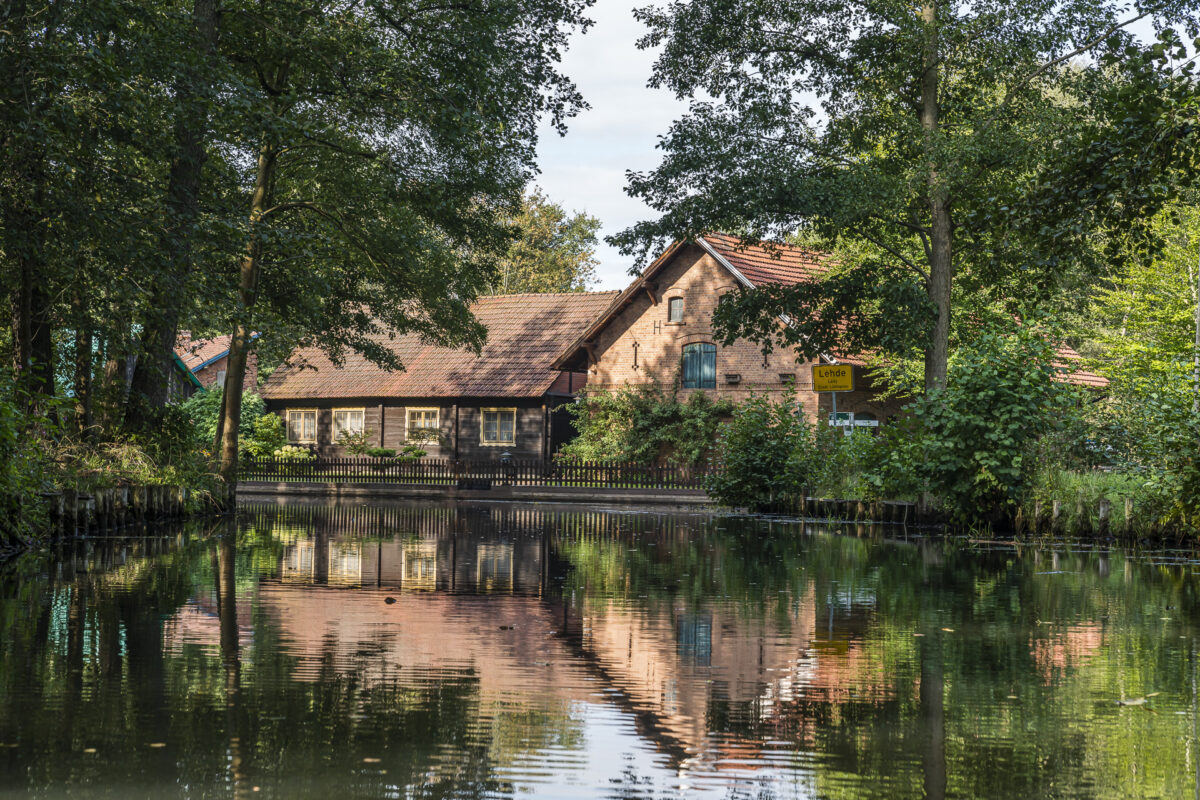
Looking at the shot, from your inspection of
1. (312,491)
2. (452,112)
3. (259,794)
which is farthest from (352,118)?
→ (259,794)

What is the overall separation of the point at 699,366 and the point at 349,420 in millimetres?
18091

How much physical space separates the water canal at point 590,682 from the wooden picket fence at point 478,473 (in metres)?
→ 25.9

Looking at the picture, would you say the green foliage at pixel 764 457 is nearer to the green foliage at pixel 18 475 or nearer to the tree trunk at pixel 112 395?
the tree trunk at pixel 112 395

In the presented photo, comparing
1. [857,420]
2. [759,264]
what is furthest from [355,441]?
[857,420]

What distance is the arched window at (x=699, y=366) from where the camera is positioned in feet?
152

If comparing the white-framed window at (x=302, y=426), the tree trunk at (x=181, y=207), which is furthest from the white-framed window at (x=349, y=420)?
the tree trunk at (x=181, y=207)

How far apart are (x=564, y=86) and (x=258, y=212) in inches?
287

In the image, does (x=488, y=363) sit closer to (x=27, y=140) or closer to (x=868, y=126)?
(x=868, y=126)

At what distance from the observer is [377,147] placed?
94.2ft

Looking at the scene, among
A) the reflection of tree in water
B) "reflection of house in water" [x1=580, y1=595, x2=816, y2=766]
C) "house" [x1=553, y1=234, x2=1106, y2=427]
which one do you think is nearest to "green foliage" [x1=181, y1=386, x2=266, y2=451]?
"house" [x1=553, y1=234, x2=1106, y2=427]

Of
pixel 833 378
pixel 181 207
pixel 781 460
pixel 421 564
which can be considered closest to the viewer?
pixel 421 564

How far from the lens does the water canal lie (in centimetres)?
511

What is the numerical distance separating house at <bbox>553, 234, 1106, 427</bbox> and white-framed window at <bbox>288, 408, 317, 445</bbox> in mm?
14109

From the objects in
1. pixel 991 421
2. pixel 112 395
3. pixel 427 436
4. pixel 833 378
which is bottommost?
pixel 427 436
